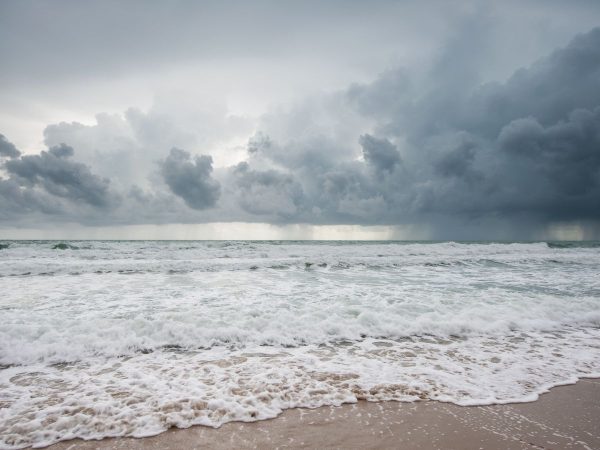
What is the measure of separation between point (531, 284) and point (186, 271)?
1533 cm

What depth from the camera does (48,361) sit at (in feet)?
17.3

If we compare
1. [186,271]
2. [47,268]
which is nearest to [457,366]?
[186,271]

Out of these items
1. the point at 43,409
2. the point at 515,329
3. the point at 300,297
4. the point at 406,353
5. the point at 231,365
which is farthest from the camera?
the point at 300,297

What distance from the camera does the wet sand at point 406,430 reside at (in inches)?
129

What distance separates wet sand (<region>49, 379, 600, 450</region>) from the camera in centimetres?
327

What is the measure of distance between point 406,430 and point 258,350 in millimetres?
3019

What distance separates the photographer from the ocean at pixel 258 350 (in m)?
3.93

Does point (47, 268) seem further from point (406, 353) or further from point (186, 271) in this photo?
point (406, 353)

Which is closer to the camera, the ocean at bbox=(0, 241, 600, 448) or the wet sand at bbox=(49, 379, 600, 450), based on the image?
the wet sand at bbox=(49, 379, 600, 450)

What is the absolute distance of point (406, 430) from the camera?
11.6 ft

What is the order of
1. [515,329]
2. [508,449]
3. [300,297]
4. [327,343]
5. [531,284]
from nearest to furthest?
[508,449], [327,343], [515,329], [300,297], [531,284]

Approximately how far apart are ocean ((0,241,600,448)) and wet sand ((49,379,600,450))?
0.17 meters

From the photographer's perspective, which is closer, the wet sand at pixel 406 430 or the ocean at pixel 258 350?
the wet sand at pixel 406 430

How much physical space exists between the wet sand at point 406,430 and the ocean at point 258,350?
6.6 inches
